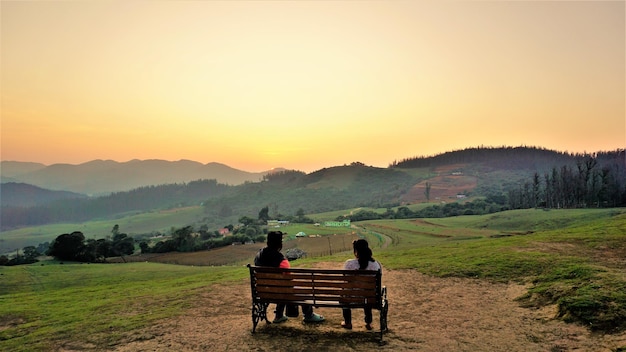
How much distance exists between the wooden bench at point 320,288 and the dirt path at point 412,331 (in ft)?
1.89

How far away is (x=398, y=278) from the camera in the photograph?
13.8 metres

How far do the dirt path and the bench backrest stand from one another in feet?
2.28

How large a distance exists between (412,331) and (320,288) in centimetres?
228

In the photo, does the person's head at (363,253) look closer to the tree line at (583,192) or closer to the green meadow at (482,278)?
the green meadow at (482,278)

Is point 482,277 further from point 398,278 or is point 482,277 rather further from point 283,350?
point 283,350

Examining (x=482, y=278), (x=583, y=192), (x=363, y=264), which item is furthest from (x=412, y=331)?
(x=583, y=192)

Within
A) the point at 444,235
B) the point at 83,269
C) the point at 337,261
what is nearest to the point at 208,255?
the point at 83,269

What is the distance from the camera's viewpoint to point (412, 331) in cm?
809

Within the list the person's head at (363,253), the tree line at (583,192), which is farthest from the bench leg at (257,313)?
the tree line at (583,192)

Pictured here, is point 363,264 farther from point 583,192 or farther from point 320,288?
point 583,192

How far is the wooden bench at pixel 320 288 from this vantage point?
754cm

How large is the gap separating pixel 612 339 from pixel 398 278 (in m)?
7.46

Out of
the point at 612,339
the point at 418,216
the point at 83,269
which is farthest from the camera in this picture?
the point at 418,216

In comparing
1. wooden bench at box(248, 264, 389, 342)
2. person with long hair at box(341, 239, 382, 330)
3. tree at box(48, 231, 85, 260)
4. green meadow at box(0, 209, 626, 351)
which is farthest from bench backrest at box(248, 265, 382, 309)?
tree at box(48, 231, 85, 260)
